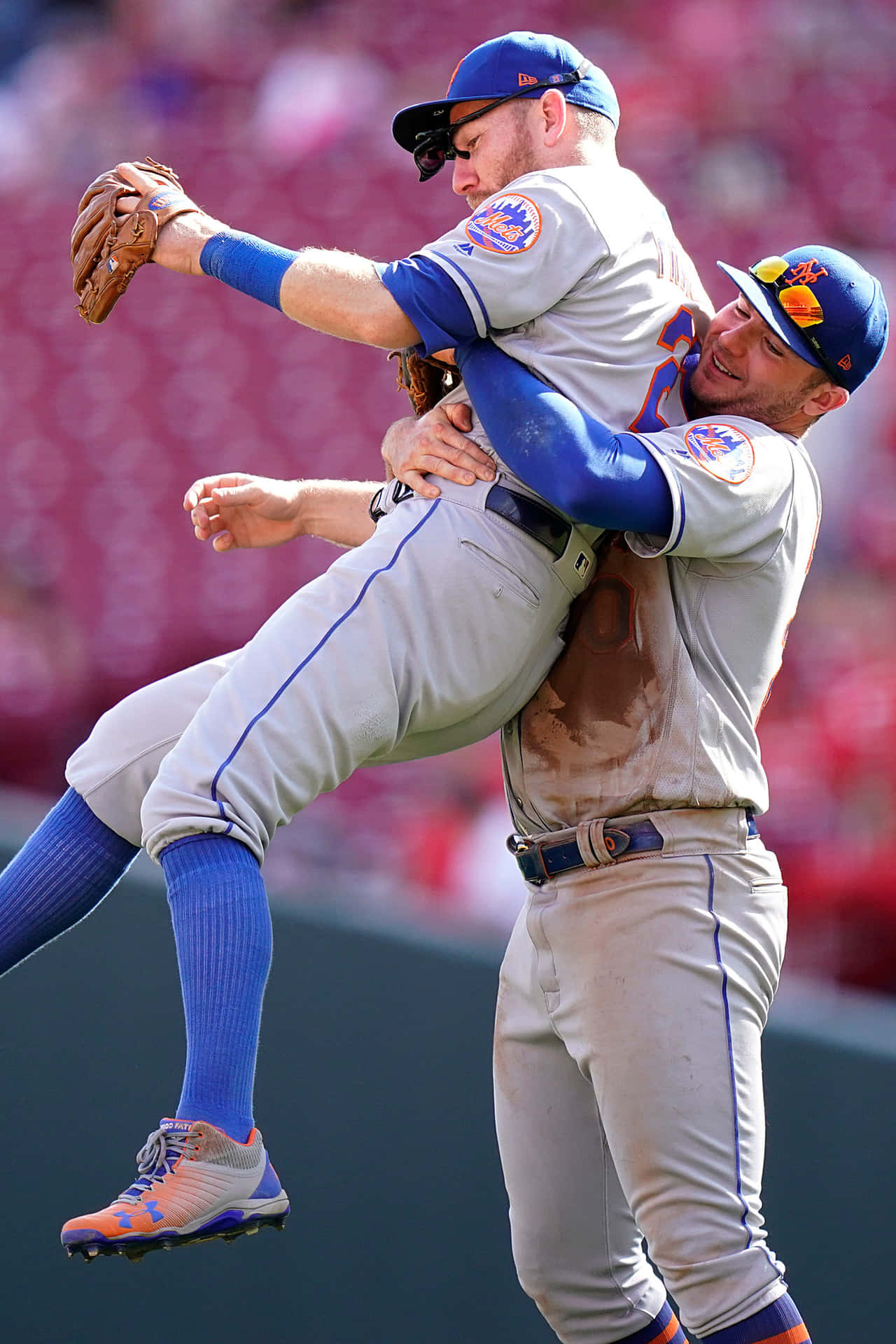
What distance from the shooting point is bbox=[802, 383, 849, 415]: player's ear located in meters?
1.94

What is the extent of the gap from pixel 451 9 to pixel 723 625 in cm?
545

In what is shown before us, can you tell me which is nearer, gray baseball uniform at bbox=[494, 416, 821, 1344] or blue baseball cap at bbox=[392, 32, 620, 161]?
gray baseball uniform at bbox=[494, 416, 821, 1344]

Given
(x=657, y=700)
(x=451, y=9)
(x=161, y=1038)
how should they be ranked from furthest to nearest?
(x=451, y=9)
(x=161, y=1038)
(x=657, y=700)

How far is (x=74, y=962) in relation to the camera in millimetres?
2969

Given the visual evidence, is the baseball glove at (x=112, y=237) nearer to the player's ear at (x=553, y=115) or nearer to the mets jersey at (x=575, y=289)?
the mets jersey at (x=575, y=289)

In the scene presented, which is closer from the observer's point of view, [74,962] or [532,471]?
[532,471]

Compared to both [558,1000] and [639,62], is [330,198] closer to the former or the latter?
[639,62]

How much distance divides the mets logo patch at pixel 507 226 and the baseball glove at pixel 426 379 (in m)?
0.26

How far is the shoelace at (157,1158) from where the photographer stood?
1521 mm

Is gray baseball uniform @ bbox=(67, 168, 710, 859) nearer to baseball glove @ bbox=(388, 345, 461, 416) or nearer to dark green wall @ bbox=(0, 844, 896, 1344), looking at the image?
baseball glove @ bbox=(388, 345, 461, 416)

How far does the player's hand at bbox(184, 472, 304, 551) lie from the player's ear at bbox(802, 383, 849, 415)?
2.21 ft

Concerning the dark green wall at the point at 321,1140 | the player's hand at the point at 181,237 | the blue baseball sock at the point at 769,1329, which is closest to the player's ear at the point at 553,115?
the player's hand at the point at 181,237

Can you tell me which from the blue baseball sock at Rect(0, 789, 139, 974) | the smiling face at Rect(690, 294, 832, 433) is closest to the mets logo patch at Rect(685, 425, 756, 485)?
the smiling face at Rect(690, 294, 832, 433)

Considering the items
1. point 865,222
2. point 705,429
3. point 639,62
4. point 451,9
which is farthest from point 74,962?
point 451,9
